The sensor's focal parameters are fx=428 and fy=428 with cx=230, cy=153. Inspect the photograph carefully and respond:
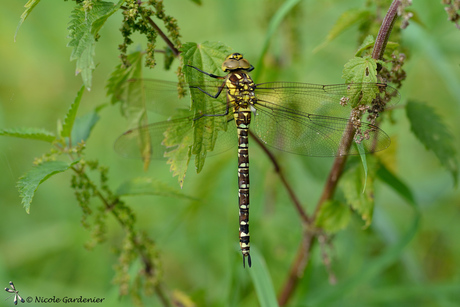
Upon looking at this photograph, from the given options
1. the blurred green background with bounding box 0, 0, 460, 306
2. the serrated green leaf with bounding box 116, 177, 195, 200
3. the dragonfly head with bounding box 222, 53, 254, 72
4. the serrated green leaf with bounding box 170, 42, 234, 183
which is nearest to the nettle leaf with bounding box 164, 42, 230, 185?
the serrated green leaf with bounding box 170, 42, 234, 183

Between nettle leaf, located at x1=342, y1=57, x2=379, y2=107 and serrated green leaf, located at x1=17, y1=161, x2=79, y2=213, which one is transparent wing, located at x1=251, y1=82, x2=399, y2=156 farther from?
serrated green leaf, located at x1=17, y1=161, x2=79, y2=213

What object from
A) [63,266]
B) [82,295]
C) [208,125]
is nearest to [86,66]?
[208,125]

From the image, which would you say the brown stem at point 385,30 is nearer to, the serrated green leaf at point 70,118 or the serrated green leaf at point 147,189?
the serrated green leaf at point 147,189

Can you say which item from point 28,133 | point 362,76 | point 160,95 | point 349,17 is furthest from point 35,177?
point 349,17

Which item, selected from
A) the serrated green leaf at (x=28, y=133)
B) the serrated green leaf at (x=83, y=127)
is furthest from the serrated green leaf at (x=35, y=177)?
the serrated green leaf at (x=83, y=127)

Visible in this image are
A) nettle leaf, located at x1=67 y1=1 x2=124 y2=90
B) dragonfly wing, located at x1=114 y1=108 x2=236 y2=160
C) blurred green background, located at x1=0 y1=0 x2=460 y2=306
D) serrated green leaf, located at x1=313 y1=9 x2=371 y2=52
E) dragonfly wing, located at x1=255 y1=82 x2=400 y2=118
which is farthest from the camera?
blurred green background, located at x1=0 y1=0 x2=460 y2=306
